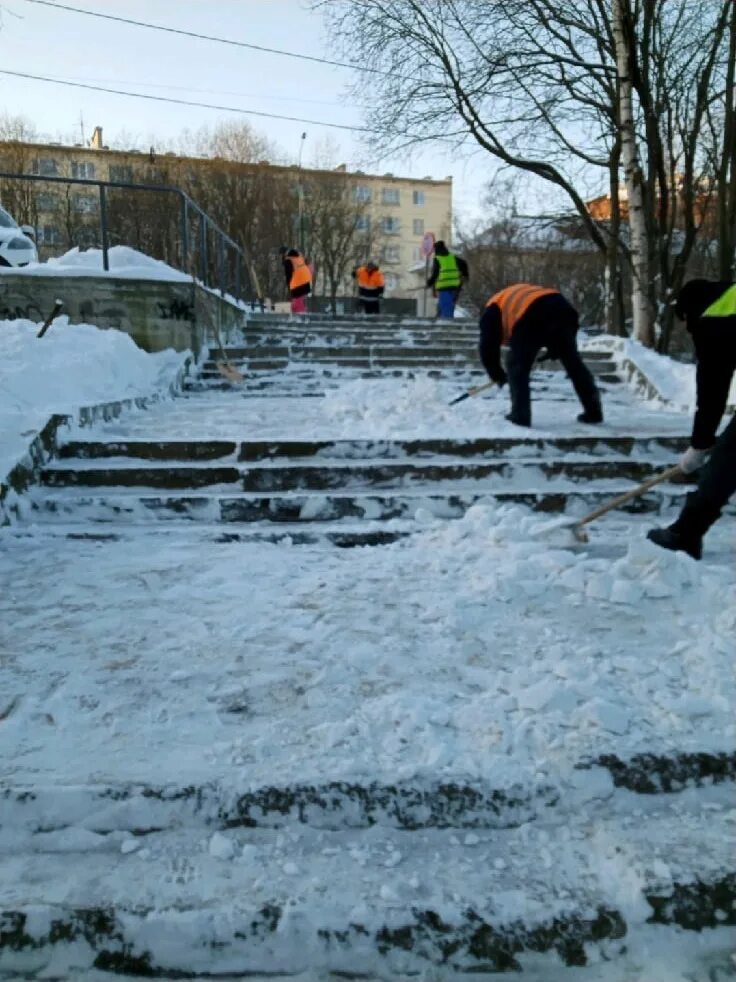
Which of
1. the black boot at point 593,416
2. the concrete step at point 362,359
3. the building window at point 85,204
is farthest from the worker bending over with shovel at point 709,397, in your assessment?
the building window at point 85,204

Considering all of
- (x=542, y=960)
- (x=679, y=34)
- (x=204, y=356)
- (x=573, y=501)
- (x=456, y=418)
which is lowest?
(x=542, y=960)

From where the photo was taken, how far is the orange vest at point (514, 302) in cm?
518

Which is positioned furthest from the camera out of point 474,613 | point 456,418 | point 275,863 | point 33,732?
point 456,418

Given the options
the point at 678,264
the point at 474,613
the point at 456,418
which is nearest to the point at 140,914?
the point at 474,613

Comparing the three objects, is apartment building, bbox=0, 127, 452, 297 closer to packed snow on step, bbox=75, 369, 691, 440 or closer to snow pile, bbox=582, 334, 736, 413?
packed snow on step, bbox=75, 369, 691, 440

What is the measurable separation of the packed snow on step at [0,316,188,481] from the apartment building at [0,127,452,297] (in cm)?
611

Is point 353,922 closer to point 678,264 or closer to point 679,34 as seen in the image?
point 678,264

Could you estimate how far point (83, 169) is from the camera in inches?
1237

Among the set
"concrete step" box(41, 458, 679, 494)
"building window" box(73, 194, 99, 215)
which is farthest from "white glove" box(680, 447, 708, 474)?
"building window" box(73, 194, 99, 215)

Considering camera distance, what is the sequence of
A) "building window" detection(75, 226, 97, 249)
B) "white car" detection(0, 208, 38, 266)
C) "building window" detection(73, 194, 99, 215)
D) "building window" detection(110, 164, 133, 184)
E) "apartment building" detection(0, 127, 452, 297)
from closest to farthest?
"white car" detection(0, 208, 38, 266) → "building window" detection(73, 194, 99, 215) → "building window" detection(75, 226, 97, 249) → "apartment building" detection(0, 127, 452, 297) → "building window" detection(110, 164, 133, 184)

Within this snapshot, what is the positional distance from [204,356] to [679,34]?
33.4 feet

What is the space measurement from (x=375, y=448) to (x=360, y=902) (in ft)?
10.5

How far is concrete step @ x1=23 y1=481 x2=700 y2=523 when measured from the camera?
3.77 m

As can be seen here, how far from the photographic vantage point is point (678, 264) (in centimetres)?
1240
